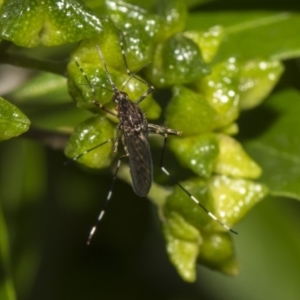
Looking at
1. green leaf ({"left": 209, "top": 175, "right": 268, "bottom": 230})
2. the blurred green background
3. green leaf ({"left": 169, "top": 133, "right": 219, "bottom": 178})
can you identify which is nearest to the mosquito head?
green leaf ({"left": 169, "top": 133, "right": 219, "bottom": 178})

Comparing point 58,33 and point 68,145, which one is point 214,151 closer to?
point 68,145

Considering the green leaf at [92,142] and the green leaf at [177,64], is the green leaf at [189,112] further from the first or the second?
the green leaf at [92,142]

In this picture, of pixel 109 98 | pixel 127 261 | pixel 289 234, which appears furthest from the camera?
pixel 289 234

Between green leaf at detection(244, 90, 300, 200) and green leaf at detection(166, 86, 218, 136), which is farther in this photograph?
green leaf at detection(244, 90, 300, 200)

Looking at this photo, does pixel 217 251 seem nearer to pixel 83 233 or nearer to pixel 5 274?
pixel 5 274

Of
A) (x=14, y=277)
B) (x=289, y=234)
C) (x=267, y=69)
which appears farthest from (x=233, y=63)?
(x=289, y=234)

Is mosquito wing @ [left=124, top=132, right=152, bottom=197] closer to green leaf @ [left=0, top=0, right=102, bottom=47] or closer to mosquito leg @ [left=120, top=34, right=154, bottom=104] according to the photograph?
mosquito leg @ [left=120, top=34, right=154, bottom=104]
